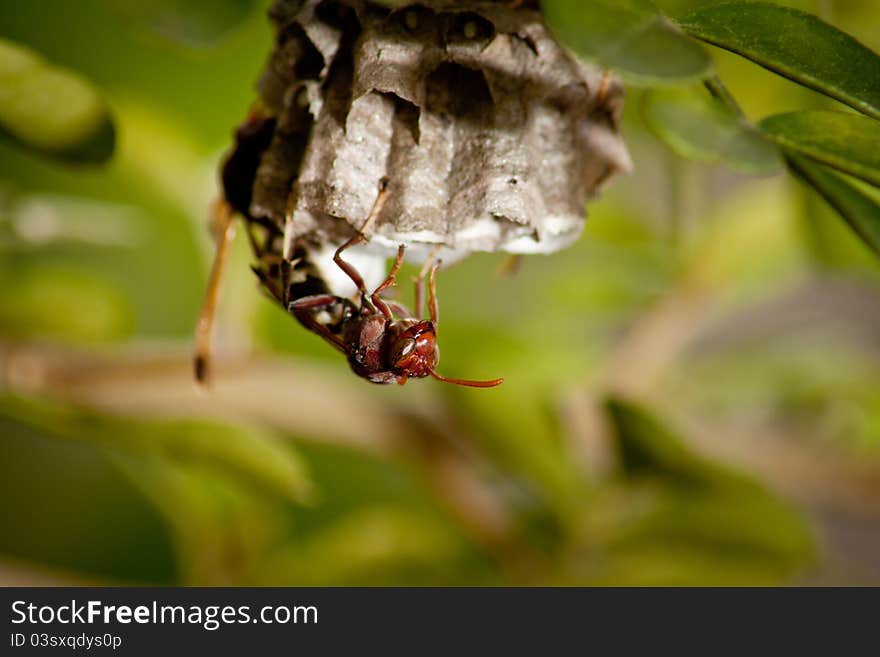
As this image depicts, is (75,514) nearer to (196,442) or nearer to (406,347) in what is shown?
(196,442)

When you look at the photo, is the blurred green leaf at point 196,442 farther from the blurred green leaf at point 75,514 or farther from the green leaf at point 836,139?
the blurred green leaf at point 75,514

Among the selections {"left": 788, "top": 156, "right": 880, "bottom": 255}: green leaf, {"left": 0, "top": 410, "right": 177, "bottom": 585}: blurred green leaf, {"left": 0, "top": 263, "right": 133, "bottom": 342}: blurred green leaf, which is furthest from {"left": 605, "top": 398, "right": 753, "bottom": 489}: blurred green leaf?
{"left": 0, "top": 410, "right": 177, "bottom": 585}: blurred green leaf

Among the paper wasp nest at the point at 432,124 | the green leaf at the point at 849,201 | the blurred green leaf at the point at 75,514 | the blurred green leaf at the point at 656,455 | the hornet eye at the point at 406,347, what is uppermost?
the blurred green leaf at the point at 75,514

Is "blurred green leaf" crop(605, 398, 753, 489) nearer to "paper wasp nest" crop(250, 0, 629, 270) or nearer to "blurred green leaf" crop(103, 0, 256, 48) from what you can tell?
"paper wasp nest" crop(250, 0, 629, 270)

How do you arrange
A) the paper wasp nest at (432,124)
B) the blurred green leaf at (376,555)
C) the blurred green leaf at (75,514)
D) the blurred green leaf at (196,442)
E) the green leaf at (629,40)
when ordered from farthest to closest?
the blurred green leaf at (75,514) → the blurred green leaf at (376,555) → the blurred green leaf at (196,442) → the paper wasp nest at (432,124) → the green leaf at (629,40)

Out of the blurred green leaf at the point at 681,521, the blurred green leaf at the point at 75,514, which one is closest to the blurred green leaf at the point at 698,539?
the blurred green leaf at the point at 681,521

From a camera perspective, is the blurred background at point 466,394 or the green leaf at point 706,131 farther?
the blurred background at point 466,394
